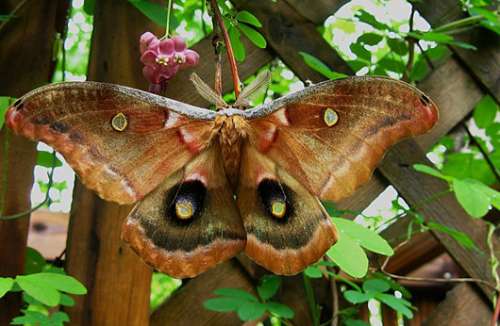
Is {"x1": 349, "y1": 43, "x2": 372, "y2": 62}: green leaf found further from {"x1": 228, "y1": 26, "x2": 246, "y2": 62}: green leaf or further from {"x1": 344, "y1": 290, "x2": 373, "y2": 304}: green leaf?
{"x1": 344, "y1": 290, "x2": 373, "y2": 304}: green leaf

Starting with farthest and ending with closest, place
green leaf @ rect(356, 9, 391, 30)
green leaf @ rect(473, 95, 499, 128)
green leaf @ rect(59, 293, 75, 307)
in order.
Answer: green leaf @ rect(473, 95, 499, 128), green leaf @ rect(356, 9, 391, 30), green leaf @ rect(59, 293, 75, 307)

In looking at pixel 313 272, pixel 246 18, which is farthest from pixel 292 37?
pixel 313 272

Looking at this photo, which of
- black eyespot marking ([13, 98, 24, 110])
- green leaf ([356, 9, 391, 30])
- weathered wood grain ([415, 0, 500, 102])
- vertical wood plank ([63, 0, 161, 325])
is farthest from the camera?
weathered wood grain ([415, 0, 500, 102])

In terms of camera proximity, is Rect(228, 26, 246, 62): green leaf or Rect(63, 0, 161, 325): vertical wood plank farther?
Rect(63, 0, 161, 325): vertical wood plank

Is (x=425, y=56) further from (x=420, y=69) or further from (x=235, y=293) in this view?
(x=235, y=293)

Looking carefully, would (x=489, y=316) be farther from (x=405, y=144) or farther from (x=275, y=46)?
(x=275, y=46)

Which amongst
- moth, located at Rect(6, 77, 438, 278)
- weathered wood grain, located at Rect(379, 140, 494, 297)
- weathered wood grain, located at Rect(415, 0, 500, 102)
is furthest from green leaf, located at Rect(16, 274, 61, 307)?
weathered wood grain, located at Rect(415, 0, 500, 102)

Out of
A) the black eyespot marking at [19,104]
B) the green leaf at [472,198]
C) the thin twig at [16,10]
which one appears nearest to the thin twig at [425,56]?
the green leaf at [472,198]
